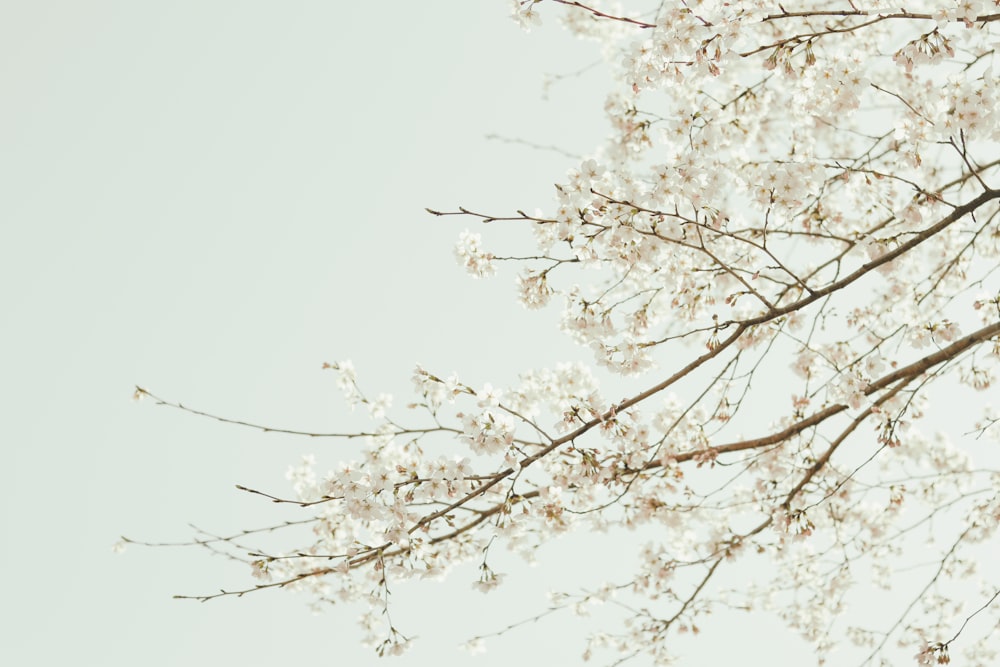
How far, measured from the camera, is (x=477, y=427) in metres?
3.56

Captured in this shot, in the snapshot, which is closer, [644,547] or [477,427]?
[477,427]

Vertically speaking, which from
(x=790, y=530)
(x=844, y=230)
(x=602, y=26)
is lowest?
(x=790, y=530)

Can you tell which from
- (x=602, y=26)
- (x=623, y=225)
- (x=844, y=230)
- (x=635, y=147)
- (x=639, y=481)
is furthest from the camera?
(x=602, y=26)

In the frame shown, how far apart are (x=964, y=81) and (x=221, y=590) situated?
3986mm

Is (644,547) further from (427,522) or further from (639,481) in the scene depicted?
(427,522)

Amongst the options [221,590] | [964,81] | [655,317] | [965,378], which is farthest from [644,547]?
[964,81]

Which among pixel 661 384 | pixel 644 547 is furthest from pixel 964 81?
pixel 644 547

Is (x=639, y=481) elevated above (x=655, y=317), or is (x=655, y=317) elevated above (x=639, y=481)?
(x=655, y=317)

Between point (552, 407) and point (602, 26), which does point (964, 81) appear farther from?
point (602, 26)

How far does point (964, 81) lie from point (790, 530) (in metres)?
2.44

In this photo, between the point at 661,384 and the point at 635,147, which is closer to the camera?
the point at 661,384

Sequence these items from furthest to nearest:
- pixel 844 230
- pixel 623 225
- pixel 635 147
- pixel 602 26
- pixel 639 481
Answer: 1. pixel 602 26
2. pixel 844 230
3. pixel 635 147
4. pixel 639 481
5. pixel 623 225

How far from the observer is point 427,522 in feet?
11.4

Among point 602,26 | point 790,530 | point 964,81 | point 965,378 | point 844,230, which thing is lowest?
point 790,530
